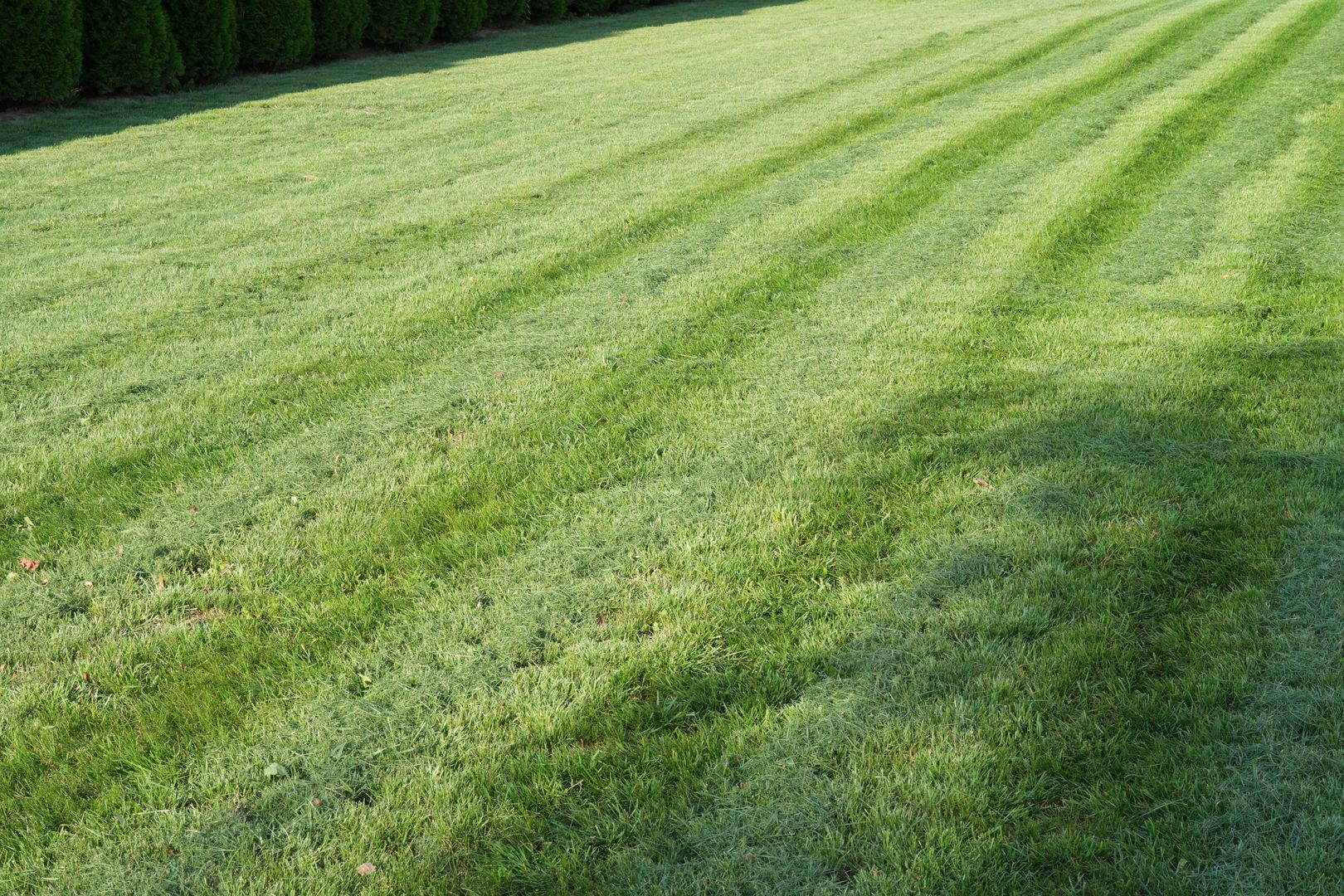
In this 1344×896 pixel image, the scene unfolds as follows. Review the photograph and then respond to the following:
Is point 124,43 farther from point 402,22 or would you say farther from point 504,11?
point 504,11

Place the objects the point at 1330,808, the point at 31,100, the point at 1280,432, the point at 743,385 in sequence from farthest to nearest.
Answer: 1. the point at 31,100
2. the point at 743,385
3. the point at 1280,432
4. the point at 1330,808

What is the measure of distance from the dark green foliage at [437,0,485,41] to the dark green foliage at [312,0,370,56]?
6.42 ft

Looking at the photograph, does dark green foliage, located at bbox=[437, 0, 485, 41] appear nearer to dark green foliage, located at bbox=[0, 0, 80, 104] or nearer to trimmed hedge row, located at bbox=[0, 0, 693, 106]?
trimmed hedge row, located at bbox=[0, 0, 693, 106]

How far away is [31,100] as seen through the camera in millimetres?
12461

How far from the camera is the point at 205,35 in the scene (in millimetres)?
13680

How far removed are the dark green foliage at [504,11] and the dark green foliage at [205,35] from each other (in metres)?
6.26

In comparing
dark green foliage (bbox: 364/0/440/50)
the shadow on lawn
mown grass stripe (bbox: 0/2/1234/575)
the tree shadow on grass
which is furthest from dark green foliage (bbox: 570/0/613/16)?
the tree shadow on grass

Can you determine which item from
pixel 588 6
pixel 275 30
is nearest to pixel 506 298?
pixel 275 30

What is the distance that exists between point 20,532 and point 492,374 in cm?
196

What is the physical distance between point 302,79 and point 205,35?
48.9 inches

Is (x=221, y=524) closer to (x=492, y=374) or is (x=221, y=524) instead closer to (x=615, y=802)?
(x=492, y=374)

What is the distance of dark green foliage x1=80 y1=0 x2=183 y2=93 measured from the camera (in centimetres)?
1252

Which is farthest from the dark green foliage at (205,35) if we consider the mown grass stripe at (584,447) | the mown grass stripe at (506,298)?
the mown grass stripe at (584,447)

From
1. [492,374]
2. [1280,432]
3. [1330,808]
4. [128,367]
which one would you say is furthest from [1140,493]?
[128,367]
